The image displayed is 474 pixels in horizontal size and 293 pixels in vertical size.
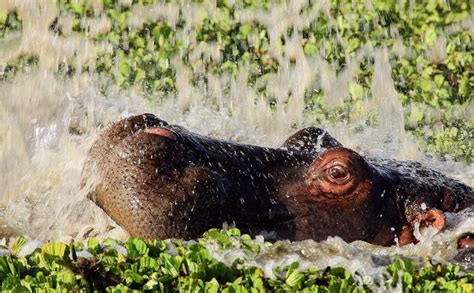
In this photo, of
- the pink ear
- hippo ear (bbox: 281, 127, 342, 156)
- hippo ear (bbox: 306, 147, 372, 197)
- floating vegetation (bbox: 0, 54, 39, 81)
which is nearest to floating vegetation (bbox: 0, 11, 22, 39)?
floating vegetation (bbox: 0, 54, 39, 81)

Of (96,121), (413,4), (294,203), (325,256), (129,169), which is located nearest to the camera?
(325,256)

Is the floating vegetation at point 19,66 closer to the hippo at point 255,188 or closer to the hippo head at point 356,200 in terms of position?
the hippo at point 255,188

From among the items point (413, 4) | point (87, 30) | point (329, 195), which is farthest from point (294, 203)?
point (87, 30)

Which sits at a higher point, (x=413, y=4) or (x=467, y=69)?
(x=413, y=4)

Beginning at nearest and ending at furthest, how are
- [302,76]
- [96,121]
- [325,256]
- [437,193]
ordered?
[325,256]
[437,193]
[96,121]
[302,76]

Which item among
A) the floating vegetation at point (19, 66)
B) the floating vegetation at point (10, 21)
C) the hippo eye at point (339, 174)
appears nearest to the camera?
the hippo eye at point (339, 174)

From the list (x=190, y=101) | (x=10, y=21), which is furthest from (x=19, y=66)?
(x=190, y=101)

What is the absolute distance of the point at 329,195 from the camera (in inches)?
225

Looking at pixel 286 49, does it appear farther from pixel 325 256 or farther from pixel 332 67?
pixel 325 256

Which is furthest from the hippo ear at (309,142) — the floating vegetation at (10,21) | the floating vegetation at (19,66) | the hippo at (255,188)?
the floating vegetation at (10,21)

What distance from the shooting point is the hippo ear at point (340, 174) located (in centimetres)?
564

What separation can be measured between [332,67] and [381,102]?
2.36 feet

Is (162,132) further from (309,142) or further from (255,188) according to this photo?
(309,142)

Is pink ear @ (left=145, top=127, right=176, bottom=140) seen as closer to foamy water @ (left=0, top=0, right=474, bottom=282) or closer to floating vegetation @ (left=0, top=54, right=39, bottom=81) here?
foamy water @ (left=0, top=0, right=474, bottom=282)
